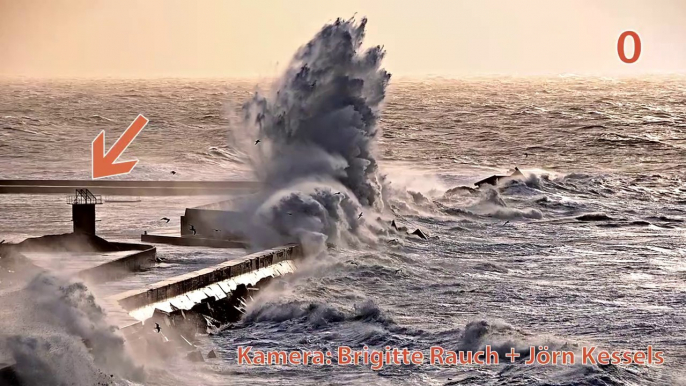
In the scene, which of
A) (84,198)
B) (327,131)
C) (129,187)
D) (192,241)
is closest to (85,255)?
(192,241)

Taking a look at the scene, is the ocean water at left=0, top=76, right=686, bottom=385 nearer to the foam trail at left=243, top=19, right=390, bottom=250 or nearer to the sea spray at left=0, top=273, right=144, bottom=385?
the sea spray at left=0, top=273, right=144, bottom=385

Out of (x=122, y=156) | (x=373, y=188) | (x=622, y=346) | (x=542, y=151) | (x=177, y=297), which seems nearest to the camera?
(x=622, y=346)

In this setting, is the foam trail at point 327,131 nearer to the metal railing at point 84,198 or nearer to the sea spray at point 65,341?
the metal railing at point 84,198

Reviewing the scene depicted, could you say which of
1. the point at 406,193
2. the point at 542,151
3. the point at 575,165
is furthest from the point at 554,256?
the point at 542,151

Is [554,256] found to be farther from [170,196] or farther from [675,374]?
[170,196]

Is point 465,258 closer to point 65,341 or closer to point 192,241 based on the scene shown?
point 192,241
